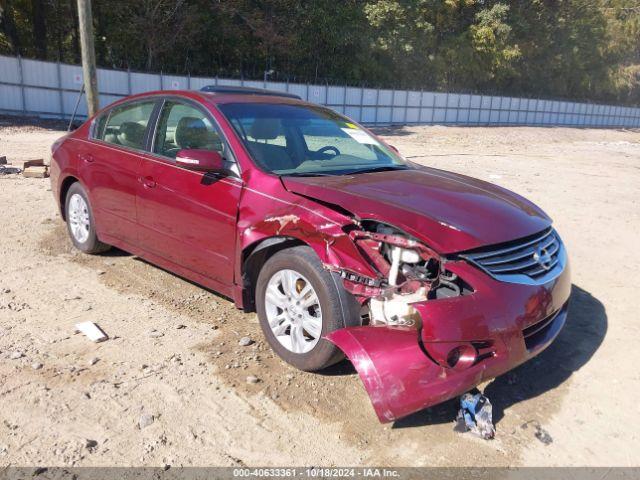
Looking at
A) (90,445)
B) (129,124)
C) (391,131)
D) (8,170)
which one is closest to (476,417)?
(90,445)

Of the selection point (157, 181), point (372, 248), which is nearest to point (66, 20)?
point (157, 181)

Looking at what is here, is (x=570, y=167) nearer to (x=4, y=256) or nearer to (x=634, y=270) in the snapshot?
(x=634, y=270)

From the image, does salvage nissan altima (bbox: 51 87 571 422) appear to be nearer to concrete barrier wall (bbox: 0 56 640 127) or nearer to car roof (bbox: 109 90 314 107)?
car roof (bbox: 109 90 314 107)

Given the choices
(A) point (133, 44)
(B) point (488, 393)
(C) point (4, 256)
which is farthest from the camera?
(A) point (133, 44)

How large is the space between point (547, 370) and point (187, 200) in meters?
2.74

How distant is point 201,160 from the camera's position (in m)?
3.66

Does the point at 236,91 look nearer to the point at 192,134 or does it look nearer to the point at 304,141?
the point at 192,134

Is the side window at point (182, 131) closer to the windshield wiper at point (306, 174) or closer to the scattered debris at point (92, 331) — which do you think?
the windshield wiper at point (306, 174)

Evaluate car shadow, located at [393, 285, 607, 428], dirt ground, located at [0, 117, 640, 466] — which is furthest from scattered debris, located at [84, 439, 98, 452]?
car shadow, located at [393, 285, 607, 428]

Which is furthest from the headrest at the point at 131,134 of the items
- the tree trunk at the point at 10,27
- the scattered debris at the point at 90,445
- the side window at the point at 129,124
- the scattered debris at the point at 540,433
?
the tree trunk at the point at 10,27

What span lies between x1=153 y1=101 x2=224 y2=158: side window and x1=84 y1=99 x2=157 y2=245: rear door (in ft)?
0.67

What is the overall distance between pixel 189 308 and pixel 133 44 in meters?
26.0

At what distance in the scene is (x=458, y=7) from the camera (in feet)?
122

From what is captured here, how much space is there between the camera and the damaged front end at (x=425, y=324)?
2.67m
